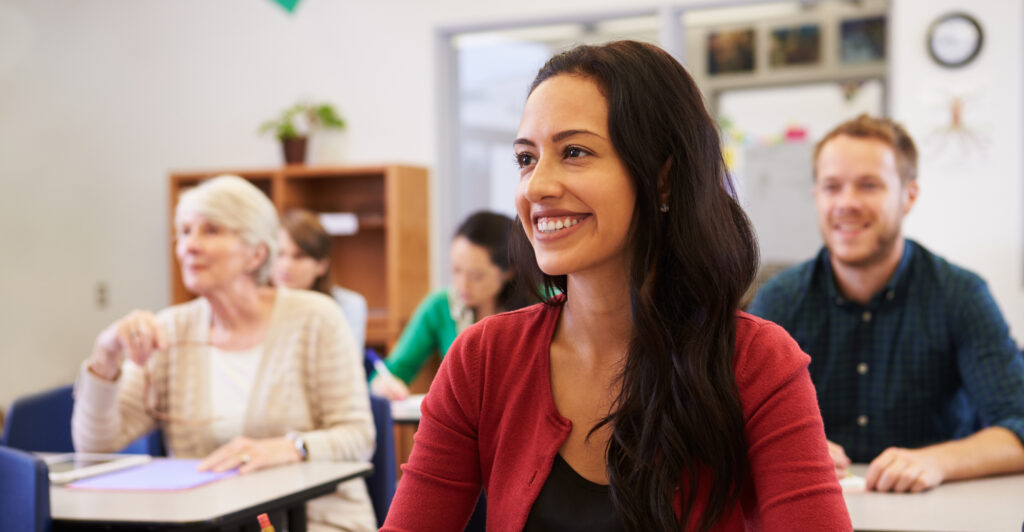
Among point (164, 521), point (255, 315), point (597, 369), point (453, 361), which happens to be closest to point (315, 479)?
point (164, 521)

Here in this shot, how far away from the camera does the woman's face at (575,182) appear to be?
4.22 feet

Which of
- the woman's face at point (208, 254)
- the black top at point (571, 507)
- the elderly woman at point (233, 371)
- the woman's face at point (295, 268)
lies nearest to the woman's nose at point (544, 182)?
the black top at point (571, 507)

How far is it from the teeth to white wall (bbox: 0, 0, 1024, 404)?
4.63 metres

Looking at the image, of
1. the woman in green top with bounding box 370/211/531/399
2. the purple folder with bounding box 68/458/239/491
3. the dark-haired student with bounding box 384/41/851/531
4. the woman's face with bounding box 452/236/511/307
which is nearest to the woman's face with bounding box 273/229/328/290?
the woman in green top with bounding box 370/211/531/399

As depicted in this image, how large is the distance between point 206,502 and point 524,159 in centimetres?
107

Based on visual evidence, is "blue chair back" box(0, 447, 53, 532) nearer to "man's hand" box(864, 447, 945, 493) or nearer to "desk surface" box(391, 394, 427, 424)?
"desk surface" box(391, 394, 427, 424)

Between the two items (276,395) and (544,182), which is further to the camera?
(276,395)

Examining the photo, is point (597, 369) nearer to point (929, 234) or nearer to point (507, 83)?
point (929, 234)

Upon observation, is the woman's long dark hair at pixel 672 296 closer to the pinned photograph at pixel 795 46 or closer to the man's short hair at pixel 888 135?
the man's short hair at pixel 888 135

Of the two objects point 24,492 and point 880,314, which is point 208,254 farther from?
point 880,314

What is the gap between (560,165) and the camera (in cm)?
131

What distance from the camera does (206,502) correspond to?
198cm

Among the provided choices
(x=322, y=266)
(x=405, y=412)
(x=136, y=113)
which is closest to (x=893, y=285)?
(x=405, y=412)

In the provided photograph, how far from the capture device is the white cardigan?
8.09 feet
